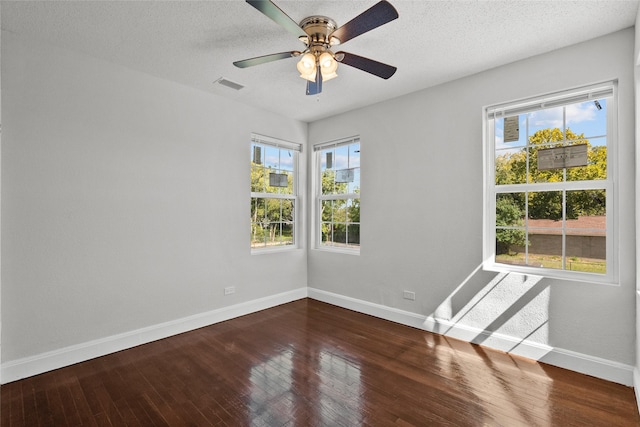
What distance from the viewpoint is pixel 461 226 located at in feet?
10.9

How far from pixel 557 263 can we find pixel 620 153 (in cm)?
102

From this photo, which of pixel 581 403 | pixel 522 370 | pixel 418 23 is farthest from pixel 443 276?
pixel 418 23

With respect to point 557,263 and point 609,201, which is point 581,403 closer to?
point 557,263

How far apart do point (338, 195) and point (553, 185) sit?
2.56 metres

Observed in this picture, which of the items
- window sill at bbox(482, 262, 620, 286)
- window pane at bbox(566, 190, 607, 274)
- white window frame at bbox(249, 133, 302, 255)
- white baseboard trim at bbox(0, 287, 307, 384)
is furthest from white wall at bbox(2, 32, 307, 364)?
window pane at bbox(566, 190, 607, 274)

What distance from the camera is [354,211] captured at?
4438mm

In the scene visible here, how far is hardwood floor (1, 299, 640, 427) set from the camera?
80.1 inches

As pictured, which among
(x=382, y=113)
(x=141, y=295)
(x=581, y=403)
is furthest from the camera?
(x=382, y=113)

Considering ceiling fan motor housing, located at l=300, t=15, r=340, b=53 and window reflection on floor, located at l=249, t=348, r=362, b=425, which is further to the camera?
ceiling fan motor housing, located at l=300, t=15, r=340, b=53

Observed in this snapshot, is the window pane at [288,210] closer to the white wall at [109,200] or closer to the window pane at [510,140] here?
the white wall at [109,200]

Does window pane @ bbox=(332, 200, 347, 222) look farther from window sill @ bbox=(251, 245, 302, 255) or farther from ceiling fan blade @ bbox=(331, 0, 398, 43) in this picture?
ceiling fan blade @ bbox=(331, 0, 398, 43)

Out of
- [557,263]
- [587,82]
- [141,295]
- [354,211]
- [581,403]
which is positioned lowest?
[581,403]

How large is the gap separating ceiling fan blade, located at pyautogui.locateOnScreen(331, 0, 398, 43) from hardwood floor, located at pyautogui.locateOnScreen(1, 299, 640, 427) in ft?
8.06

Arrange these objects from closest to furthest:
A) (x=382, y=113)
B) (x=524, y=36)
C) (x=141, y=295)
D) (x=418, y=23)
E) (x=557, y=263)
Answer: (x=418, y=23) < (x=524, y=36) < (x=557, y=263) < (x=141, y=295) < (x=382, y=113)
